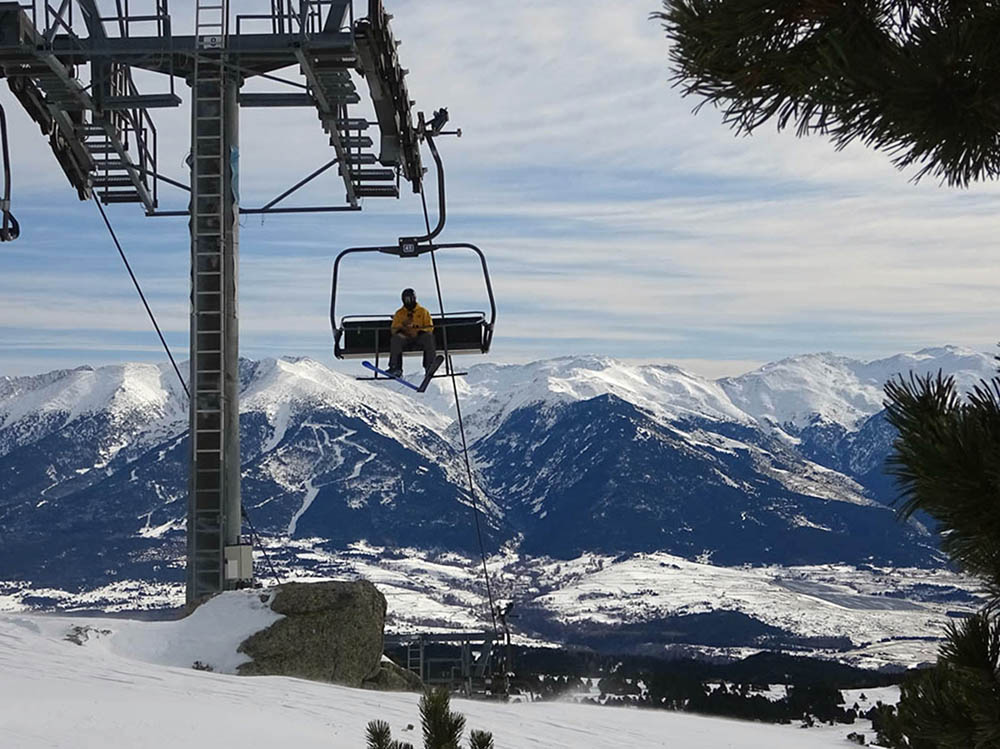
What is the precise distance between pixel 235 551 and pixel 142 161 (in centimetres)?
744

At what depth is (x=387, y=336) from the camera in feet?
70.5

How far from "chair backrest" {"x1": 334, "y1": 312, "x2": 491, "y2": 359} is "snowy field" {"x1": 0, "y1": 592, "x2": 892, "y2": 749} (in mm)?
4197

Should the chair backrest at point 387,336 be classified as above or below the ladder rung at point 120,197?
below

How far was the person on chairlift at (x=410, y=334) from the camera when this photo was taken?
67.9 feet

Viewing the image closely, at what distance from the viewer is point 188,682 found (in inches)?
698

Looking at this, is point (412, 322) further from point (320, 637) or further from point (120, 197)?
point (120, 197)

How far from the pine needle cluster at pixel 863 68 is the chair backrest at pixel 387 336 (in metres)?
16.3

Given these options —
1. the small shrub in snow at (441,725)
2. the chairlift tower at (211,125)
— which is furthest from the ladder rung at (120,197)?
the small shrub in snow at (441,725)

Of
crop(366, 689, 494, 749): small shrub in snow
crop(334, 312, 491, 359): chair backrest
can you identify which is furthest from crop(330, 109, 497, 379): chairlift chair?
crop(366, 689, 494, 749): small shrub in snow

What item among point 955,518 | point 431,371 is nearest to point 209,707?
point 431,371

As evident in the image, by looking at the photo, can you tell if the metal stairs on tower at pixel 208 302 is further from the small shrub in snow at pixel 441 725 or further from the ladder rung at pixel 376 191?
the small shrub in snow at pixel 441 725

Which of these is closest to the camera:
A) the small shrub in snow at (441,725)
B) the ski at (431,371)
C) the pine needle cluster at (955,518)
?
the pine needle cluster at (955,518)

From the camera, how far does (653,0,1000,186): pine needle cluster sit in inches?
145

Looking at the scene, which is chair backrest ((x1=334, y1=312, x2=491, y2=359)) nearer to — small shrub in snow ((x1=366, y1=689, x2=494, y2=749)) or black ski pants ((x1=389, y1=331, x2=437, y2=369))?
black ski pants ((x1=389, y1=331, x2=437, y2=369))
